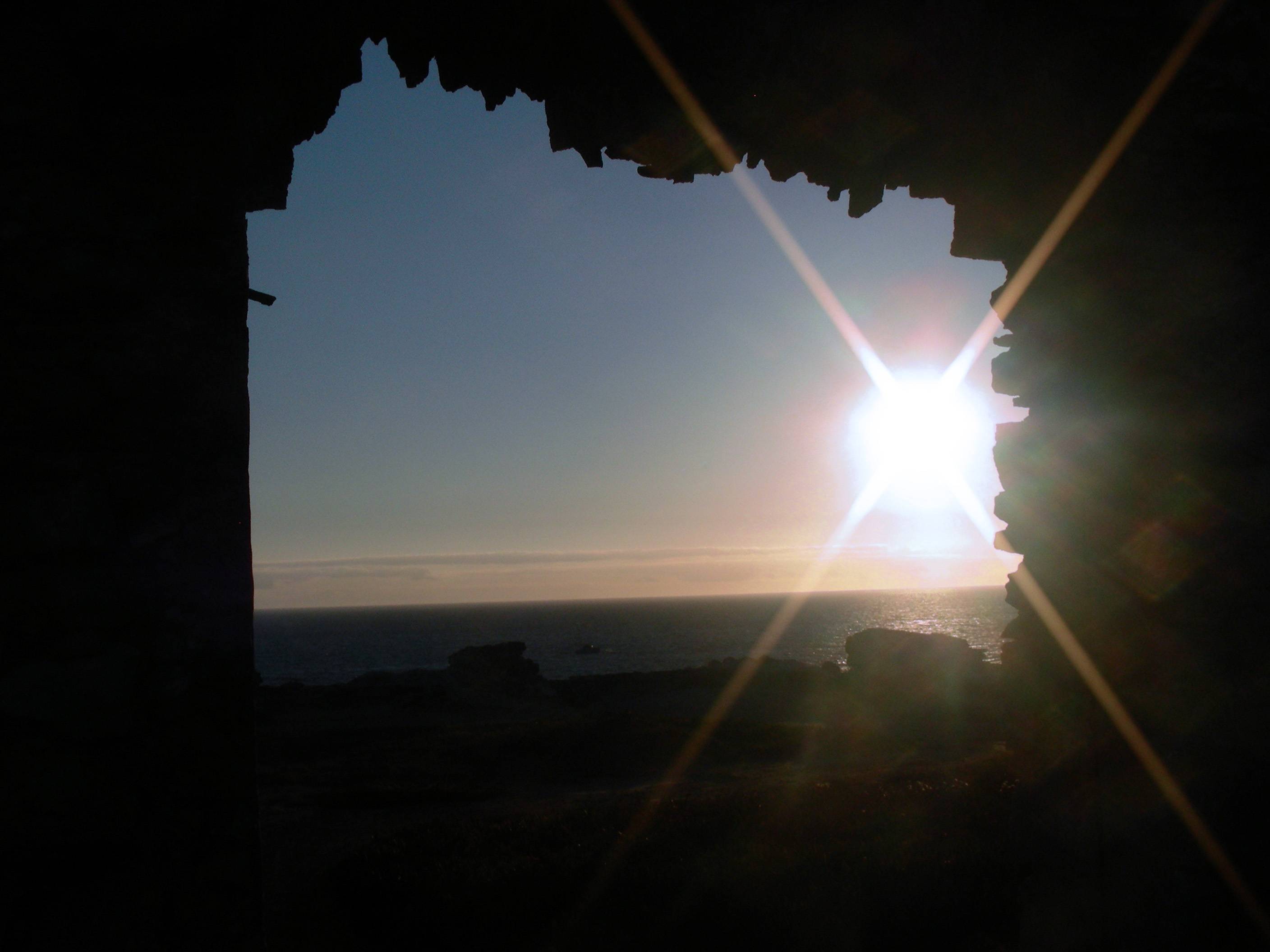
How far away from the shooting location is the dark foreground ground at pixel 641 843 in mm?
5918

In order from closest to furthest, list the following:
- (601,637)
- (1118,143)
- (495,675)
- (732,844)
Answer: (1118,143) → (732,844) → (495,675) → (601,637)

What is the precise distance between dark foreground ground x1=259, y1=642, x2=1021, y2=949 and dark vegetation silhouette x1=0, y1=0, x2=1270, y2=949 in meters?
1.30

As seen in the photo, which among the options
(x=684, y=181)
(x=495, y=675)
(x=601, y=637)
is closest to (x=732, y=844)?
(x=684, y=181)

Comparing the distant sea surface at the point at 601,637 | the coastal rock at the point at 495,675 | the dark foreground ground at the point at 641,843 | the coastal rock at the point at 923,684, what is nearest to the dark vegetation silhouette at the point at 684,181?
the dark foreground ground at the point at 641,843

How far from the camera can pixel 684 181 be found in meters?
4.27

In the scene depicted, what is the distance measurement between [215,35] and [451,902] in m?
6.43

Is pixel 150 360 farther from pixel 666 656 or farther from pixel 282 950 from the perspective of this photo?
pixel 666 656

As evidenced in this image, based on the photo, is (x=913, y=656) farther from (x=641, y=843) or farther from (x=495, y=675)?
(x=641, y=843)

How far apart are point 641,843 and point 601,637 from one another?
88181 millimetres

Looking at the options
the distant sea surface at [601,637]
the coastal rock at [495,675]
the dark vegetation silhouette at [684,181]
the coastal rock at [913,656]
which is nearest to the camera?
the dark vegetation silhouette at [684,181]

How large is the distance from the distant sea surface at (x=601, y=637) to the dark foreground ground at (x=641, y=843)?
122 feet

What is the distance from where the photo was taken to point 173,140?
262cm

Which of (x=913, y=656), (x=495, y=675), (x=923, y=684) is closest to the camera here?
(x=923, y=684)

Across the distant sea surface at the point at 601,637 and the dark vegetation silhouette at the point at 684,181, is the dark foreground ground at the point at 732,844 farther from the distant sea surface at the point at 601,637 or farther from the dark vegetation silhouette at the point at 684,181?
the distant sea surface at the point at 601,637
